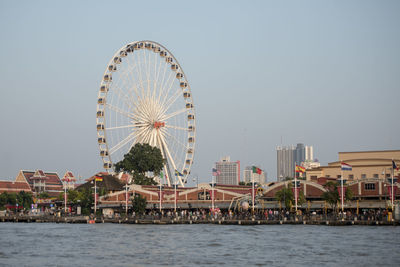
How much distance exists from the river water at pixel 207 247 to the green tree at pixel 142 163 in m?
47.4

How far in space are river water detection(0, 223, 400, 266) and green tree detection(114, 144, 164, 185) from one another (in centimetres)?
4742

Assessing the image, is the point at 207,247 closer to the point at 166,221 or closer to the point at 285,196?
the point at 166,221

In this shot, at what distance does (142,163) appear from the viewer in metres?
142

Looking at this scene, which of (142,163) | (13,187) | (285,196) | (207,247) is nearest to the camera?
(207,247)

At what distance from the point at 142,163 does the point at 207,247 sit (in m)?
76.1

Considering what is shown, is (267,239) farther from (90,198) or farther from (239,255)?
(90,198)

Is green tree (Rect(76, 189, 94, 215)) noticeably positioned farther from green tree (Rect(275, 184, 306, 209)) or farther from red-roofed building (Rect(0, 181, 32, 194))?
red-roofed building (Rect(0, 181, 32, 194))

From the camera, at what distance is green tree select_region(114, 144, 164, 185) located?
138 metres

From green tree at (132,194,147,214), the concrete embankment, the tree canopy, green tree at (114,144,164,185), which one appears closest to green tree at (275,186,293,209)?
the concrete embankment

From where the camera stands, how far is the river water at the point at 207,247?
56.8 metres

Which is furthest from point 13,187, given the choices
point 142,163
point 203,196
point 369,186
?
point 369,186

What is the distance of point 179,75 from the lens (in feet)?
440

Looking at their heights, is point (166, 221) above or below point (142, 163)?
below

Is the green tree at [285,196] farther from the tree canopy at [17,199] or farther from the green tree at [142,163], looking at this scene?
the tree canopy at [17,199]
